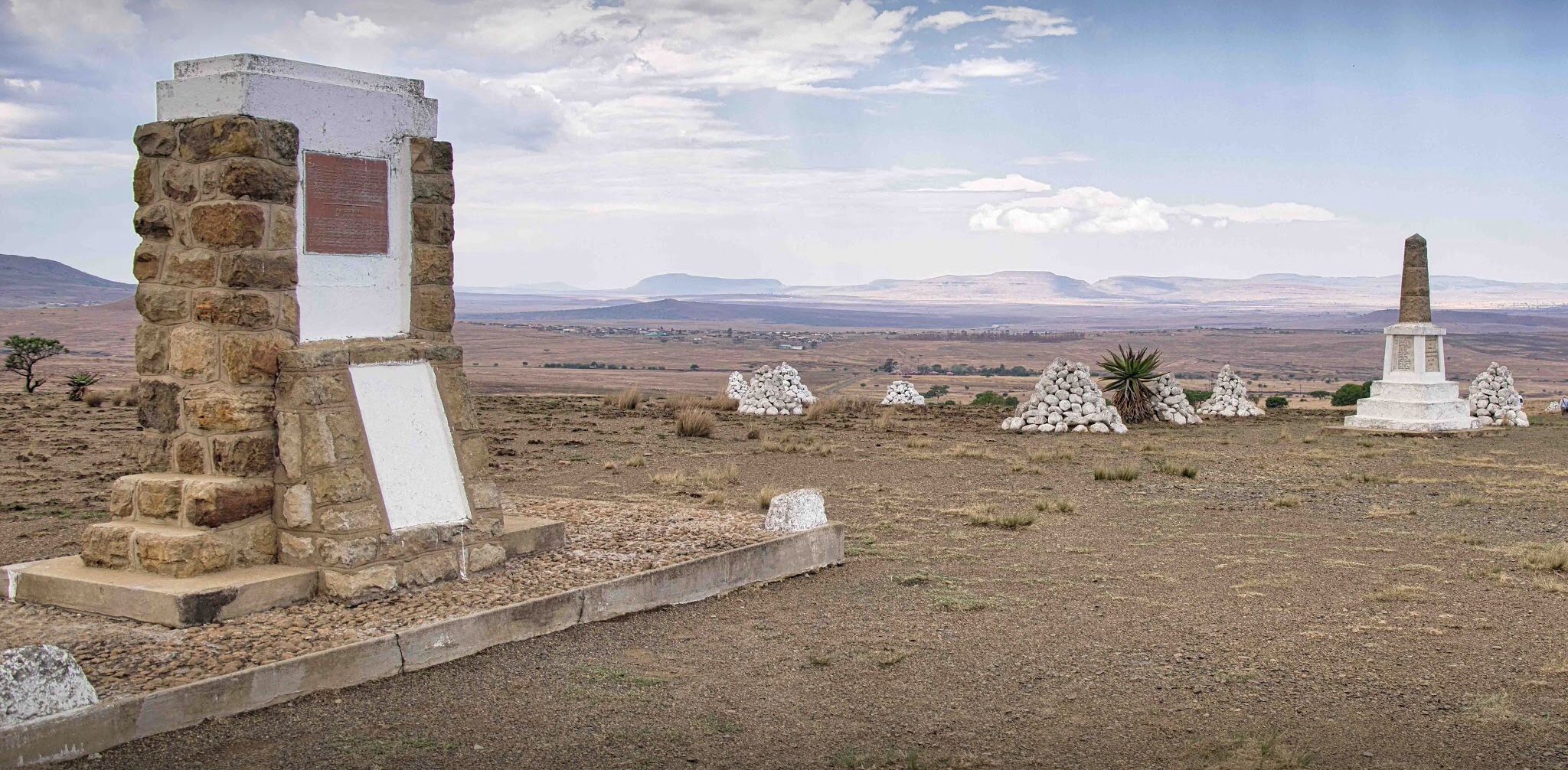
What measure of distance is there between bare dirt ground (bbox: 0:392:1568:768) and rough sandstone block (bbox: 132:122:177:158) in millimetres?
3142

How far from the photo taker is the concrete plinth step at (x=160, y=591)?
6160 mm

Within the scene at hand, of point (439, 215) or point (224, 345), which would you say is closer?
point (224, 345)

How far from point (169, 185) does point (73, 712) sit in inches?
122

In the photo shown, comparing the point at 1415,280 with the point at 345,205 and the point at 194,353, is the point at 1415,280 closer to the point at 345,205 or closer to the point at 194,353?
the point at 345,205

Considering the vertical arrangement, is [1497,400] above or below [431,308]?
below

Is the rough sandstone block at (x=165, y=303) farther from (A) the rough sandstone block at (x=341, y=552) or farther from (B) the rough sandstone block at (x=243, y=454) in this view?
(A) the rough sandstone block at (x=341, y=552)

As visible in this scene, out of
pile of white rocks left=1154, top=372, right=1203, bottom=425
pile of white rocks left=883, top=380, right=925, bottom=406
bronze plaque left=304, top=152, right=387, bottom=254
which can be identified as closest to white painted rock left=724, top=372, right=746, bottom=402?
pile of white rocks left=883, top=380, right=925, bottom=406

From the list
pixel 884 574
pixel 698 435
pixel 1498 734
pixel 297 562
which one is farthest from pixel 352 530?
pixel 698 435

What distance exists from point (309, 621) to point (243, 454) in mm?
1037

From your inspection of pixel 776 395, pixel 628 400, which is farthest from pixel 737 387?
pixel 628 400

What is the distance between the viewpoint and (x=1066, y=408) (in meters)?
22.6

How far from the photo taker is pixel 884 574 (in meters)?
8.98

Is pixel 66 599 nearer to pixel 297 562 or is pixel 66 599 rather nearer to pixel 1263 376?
pixel 297 562

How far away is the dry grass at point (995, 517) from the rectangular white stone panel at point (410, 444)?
5.43 m
